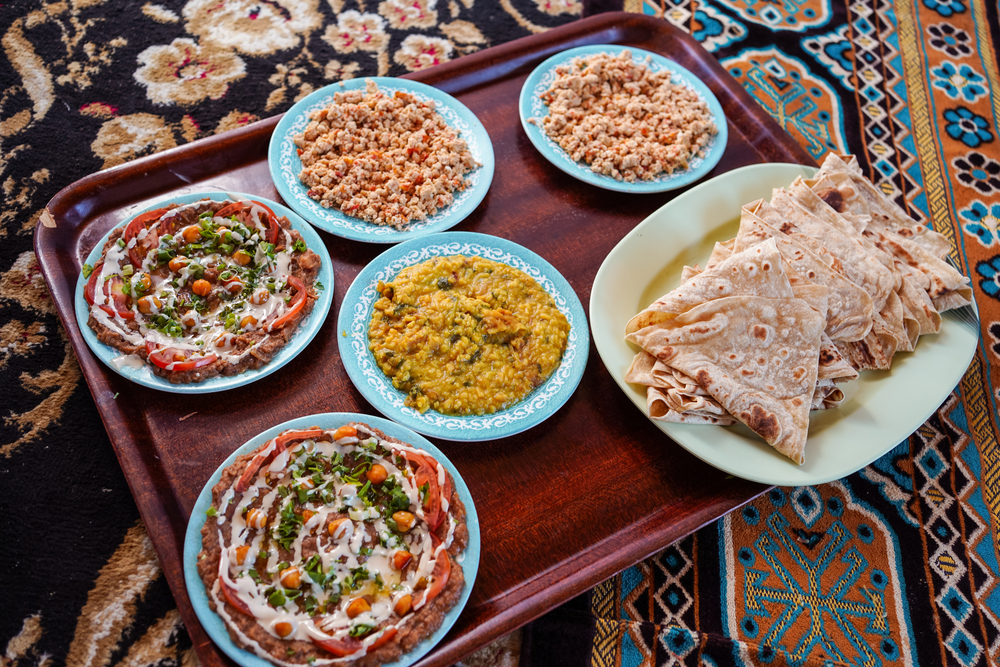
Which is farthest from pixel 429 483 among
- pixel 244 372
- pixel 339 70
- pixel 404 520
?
pixel 339 70

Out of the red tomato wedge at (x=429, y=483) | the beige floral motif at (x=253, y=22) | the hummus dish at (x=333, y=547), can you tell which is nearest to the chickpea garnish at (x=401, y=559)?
the hummus dish at (x=333, y=547)

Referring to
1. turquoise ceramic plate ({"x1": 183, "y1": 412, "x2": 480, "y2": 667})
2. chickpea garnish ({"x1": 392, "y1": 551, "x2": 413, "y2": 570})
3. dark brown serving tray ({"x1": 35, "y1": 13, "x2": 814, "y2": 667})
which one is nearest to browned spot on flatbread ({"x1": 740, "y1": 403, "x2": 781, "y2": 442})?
dark brown serving tray ({"x1": 35, "y1": 13, "x2": 814, "y2": 667})

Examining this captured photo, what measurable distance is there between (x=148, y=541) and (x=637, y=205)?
2.55 meters

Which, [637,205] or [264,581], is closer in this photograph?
[264,581]

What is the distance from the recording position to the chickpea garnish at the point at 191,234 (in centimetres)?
267

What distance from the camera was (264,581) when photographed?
2.11 metres

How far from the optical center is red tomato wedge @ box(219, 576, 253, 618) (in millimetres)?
2035

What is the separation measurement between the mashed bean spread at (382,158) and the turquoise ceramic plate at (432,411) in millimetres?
208

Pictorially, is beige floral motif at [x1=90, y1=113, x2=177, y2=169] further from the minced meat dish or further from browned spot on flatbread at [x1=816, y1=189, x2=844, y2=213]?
browned spot on flatbread at [x1=816, y1=189, x2=844, y2=213]

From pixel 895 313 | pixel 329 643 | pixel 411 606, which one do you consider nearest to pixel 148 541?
pixel 329 643

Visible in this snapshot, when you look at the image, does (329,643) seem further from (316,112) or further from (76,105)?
(76,105)

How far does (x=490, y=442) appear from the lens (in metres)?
2.53

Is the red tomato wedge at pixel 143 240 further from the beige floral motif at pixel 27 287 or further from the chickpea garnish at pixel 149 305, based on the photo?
the beige floral motif at pixel 27 287

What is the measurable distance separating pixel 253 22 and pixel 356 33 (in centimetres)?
64
